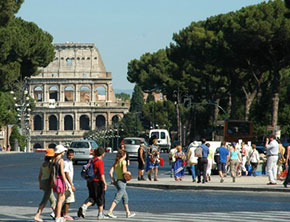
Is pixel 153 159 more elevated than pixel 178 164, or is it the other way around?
pixel 153 159

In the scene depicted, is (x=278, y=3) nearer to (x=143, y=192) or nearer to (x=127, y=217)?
(x=143, y=192)

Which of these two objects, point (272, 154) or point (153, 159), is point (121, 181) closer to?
point (272, 154)

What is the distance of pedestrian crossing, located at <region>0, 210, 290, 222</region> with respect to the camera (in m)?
Answer: 17.3

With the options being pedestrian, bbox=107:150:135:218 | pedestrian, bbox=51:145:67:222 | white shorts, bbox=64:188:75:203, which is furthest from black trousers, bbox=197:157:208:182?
pedestrian, bbox=51:145:67:222

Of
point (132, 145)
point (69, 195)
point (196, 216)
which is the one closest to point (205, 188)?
point (196, 216)

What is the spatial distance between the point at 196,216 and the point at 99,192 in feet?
6.46

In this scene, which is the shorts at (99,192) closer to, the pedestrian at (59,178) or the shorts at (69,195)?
the shorts at (69,195)

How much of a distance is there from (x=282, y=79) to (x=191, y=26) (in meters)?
9.65

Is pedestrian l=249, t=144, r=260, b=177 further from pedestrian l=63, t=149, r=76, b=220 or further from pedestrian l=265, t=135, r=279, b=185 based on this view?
pedestrian l=63, t=149, r=76, b=220

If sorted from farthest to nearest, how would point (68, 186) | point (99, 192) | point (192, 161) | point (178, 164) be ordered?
point (178, 164) < point (192, 161) < point (99, 192) < point (68, 186)

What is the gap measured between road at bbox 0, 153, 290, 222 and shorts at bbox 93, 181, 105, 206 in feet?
1.12

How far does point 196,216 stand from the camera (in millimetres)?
18062

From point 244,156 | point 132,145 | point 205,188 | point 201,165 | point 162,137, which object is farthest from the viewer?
point 162,137

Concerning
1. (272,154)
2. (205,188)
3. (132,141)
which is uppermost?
(132,141)
